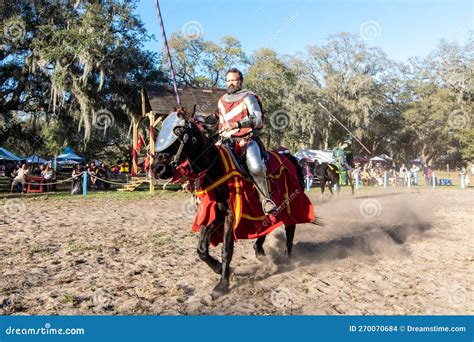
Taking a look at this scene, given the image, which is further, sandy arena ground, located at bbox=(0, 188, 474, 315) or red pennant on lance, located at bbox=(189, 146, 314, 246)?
red pennant on lance, located at bbox=(189, 146, 314, 246)

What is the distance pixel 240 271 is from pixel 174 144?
7.94ft

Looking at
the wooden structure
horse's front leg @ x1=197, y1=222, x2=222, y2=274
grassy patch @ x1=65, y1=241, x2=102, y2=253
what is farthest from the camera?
the wooden structure

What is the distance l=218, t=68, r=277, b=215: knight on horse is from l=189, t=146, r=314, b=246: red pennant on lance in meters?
0.17

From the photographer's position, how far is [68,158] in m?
29.9

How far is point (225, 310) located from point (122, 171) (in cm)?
3825

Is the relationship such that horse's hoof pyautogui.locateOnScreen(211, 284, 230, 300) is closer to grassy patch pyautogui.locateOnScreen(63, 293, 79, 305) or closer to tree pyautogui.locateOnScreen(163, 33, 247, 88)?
grassy patch pyautogui.locateOnScreen(63, 293, 79, 305)

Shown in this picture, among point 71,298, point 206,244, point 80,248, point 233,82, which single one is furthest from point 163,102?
point 71,298

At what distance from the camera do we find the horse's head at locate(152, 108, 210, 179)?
12.6 ft

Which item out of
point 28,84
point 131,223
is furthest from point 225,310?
point 28,84

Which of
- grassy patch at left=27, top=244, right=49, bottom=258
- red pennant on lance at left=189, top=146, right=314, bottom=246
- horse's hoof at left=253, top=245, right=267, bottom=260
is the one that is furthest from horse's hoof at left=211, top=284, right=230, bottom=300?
grassy patch at left=27, top=244, right=49, bottom=258

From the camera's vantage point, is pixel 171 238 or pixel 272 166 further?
pixel 171 238

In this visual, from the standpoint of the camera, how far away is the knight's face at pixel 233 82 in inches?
196

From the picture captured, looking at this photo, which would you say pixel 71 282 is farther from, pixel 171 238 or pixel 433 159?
pixel 433 159

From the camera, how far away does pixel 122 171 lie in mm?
40469
